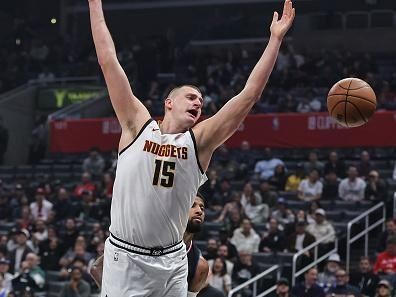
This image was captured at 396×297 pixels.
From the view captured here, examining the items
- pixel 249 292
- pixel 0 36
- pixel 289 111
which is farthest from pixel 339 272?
pixel 0 36

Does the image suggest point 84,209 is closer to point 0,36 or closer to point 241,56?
point 241,56

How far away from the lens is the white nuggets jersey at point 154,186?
5980mm

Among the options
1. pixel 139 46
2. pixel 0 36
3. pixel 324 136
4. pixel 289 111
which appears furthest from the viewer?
pixel 0 36

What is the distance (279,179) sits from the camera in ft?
66.5

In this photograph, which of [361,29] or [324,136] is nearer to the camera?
[324,136]

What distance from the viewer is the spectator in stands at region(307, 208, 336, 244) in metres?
17.0

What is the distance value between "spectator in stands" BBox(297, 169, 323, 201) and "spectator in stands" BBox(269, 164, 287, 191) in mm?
913

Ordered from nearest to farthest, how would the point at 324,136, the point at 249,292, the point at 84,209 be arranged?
the point at 249,292 → the point at 84,209 → the point at 324,136

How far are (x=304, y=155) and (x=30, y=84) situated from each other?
1186 centimetres

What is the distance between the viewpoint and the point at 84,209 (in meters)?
21.0

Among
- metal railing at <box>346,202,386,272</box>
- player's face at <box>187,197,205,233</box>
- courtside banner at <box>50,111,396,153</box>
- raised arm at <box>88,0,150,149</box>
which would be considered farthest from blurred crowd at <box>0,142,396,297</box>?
raised arm at <box>88,0,150,149</box>

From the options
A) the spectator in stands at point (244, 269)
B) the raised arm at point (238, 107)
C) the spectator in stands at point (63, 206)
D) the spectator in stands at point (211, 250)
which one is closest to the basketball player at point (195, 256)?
the raised arm at point (238, 107)

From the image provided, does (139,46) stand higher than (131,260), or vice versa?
(139,46)

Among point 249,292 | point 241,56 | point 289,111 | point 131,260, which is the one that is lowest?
point 249,292
